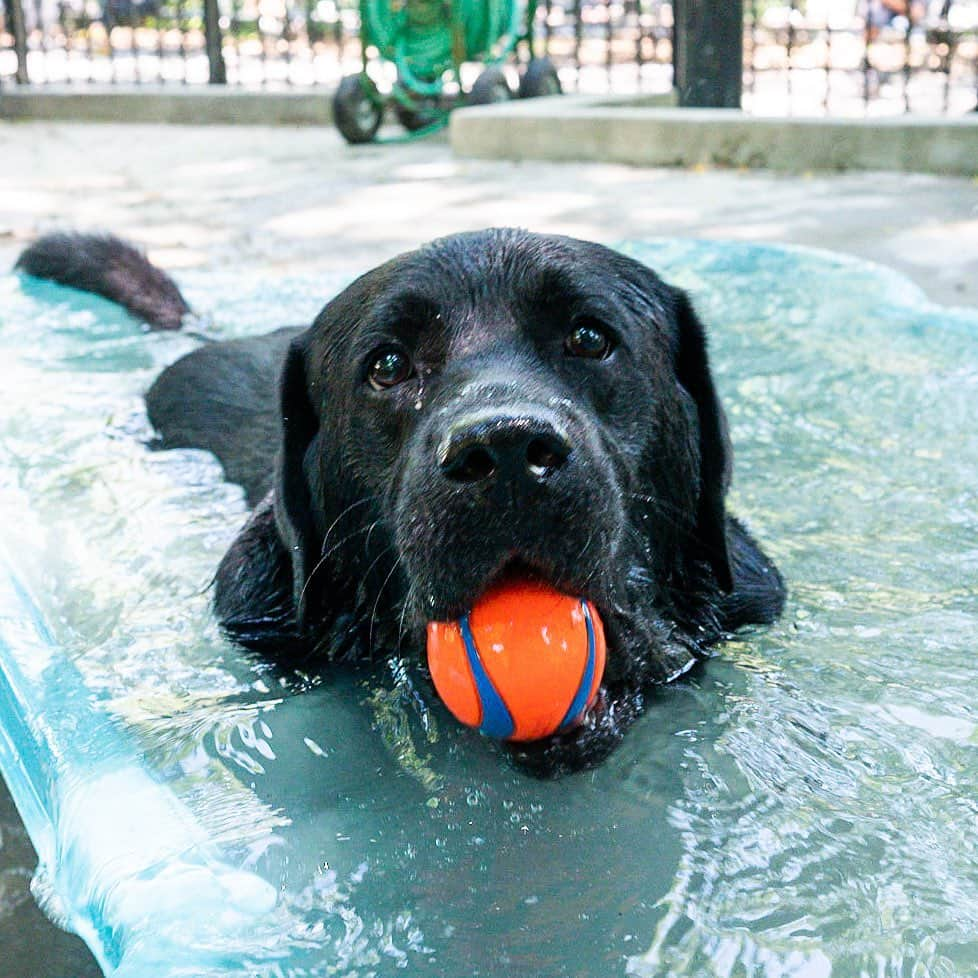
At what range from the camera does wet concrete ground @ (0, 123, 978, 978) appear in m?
7.29

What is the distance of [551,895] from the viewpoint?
7.34ft

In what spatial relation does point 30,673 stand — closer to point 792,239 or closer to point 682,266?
point 682,266

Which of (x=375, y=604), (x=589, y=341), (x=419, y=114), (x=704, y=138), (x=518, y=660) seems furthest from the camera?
(x=419, y=114)

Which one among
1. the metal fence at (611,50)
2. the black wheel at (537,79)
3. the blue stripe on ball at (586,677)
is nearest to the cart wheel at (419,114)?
the black wheel at (537,79)

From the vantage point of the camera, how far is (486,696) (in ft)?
7.45

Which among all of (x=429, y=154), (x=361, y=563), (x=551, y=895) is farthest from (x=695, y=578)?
(x=429, y=154)

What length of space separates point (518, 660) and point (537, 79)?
1039 cm

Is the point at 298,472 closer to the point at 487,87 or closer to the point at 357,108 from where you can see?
the point at 487,87

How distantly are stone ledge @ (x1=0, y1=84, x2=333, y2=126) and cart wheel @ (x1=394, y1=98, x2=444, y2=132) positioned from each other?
154cm

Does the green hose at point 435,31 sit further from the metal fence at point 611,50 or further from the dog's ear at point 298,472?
the dog's ear at point 298,472

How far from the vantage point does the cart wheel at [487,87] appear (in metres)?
11.6

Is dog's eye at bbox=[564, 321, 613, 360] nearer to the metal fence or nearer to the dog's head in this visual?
the dog's head

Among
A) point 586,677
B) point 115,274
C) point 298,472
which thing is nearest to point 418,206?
point 115,274

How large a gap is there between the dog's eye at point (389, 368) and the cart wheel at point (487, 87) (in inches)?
368
